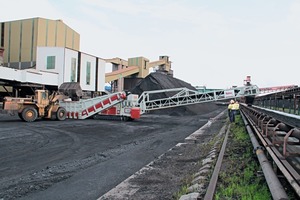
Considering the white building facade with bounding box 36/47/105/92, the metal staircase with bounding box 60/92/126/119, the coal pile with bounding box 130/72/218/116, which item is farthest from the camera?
the white building facade with bounding box 36/47/105/92

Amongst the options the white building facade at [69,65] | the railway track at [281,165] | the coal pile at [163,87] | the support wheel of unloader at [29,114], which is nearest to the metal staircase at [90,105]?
the support wheel of unloader at [29,114]

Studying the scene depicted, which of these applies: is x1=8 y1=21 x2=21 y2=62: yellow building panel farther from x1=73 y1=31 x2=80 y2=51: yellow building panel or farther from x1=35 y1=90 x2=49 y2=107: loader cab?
x1=35 y1=90 x2=49 y2=107: loader cab

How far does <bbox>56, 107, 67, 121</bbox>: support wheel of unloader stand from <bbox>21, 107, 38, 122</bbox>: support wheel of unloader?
5.80 ft

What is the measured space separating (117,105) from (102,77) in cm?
2057

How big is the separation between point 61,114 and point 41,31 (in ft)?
77.4

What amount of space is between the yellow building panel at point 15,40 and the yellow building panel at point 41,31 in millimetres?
3589

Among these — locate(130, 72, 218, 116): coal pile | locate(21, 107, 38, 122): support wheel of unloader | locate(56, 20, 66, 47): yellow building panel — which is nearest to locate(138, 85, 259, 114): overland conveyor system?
locate(130, 72, 218, 116): coal pile

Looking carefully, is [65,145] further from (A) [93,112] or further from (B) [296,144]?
(A) [93,112]

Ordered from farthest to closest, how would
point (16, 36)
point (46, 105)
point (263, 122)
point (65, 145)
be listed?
point (16, 36) < point (46, 105) < point (65, 145) < point (263, 122)

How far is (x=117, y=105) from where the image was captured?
22.8 metres

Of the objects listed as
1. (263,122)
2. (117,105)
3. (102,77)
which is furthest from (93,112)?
(102,77)

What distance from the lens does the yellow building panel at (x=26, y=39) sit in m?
40.5

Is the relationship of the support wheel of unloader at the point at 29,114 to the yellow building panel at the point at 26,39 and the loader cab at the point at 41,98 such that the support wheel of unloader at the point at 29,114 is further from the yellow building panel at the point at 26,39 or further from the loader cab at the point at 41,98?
the yellow building panel at the point at 26,39

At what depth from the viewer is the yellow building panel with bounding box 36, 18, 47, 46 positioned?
131ft
